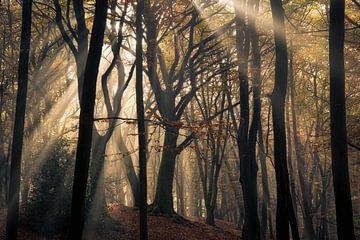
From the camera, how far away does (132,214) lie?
19.0 m

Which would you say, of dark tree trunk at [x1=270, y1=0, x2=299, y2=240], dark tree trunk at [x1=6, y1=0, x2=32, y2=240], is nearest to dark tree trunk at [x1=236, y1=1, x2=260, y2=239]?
dark tree trunk at [x1=270, y1=0, x2=299, y2=240]

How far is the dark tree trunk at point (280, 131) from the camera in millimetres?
10055

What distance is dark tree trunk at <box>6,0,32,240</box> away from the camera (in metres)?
11.0

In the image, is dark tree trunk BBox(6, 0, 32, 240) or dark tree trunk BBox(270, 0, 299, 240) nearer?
dark tree trunk BBox(270, 0, 299, 240)

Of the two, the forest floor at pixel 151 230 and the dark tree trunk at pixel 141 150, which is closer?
the dark tree trunk at pixel 141 150

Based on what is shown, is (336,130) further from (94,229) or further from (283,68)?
(94,229)

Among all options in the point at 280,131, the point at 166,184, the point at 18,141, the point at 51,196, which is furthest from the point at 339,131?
the point at 166,184

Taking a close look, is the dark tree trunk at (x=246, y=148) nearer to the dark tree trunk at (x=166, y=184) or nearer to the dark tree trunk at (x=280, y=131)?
the dark tree trunk at (x=280, y=131)

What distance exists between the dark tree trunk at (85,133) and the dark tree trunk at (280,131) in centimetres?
479

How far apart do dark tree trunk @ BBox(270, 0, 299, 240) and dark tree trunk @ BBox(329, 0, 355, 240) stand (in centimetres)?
138

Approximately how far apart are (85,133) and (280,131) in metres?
5.25

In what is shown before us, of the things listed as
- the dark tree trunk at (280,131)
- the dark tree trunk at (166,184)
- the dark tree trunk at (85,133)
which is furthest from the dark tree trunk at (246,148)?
the dark tree trunk at (85,133)

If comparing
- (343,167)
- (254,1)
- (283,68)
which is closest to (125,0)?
(254,1)

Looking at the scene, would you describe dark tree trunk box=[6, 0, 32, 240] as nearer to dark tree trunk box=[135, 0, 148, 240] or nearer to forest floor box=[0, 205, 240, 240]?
forest floor box=[0, 205, 240, 240]
